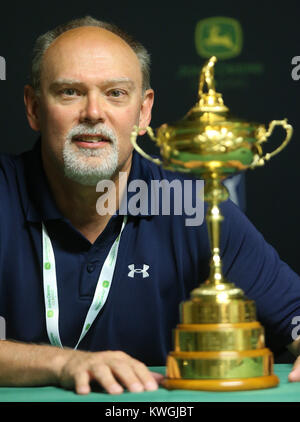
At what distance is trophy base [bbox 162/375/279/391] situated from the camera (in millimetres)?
1156

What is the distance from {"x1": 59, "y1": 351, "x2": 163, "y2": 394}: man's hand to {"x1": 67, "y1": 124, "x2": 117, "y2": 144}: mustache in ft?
1.97

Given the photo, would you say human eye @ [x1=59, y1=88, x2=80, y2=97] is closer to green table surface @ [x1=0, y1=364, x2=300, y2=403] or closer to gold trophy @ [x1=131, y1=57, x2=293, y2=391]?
gold trophy @ [x1=131, y1=57, x2=293, y2=391]

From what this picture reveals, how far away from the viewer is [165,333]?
184 cm

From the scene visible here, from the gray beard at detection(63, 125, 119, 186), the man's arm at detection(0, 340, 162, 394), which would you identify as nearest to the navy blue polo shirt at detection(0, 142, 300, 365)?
the gray beard at detection(63, 125, 119, 186)

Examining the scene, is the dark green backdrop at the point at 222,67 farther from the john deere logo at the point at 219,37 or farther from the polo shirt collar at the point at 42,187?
the polo shirt collar at the point at 42,187

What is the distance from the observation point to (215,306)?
121cm

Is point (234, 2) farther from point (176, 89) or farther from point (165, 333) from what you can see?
point (165, 333)

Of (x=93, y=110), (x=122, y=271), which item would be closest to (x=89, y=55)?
(x=93, y=110)

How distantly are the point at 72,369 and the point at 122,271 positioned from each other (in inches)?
24.4

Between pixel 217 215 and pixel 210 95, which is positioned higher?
pixel 210 95

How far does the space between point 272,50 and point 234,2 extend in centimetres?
25

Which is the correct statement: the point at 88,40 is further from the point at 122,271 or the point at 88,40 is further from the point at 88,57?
the point at 122,271

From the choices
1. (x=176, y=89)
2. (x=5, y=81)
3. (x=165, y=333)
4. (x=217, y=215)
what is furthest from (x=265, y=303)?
(x=5, y=81)

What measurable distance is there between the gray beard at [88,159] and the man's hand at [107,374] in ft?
1.95
